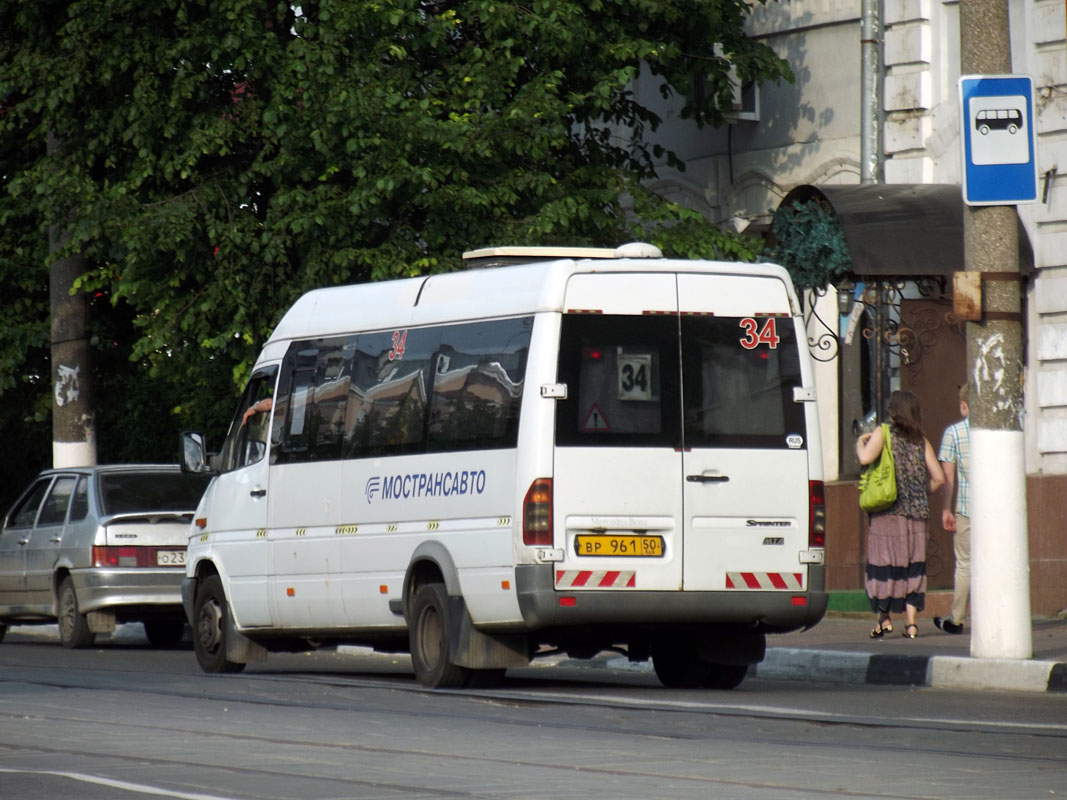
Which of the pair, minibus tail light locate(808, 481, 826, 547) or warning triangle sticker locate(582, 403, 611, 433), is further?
minibus tail light locate(808, 481, 826, 547)

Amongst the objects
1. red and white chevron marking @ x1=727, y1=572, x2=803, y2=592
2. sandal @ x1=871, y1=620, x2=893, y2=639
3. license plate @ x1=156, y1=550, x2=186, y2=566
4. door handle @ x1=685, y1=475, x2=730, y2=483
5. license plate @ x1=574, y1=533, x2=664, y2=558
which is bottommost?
sandal @ x1=871, y1=620, x2=893, y2=639

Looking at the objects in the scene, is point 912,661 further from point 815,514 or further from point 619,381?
point 619,381

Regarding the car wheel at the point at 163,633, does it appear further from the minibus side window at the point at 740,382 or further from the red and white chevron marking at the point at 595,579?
the minibus side window at the point at 740,382

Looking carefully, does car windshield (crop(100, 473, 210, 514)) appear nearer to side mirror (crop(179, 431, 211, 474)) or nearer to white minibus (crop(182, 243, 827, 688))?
side mirror (crop(179, 431, 211, 474))

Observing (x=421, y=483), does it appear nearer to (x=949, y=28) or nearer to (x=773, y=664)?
(x=773, y=664)

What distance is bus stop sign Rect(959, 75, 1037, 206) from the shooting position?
13.5 m

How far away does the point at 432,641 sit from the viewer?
1317cm

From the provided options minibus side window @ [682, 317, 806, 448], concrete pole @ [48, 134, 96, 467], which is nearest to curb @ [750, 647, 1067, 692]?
minibus side window @ [682, 317, 806, 448]

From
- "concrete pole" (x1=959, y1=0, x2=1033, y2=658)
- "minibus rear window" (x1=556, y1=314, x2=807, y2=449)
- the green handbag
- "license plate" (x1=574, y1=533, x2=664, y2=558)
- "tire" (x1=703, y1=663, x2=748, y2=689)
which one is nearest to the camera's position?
"license plate" (x1=574, y1=533, x2=664, y2=558)

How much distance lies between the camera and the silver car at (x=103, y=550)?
61.6 ft

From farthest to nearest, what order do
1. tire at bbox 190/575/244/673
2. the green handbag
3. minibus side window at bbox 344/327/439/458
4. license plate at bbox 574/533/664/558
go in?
the green handbag → tire at bbox 190/575/244/673 → minibus side window at bbox 344/327/439/458 → license plate at bbox 574/533/664/558

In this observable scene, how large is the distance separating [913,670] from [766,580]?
1.60 meters

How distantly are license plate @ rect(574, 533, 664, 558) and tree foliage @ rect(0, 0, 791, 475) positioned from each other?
7.17 metres

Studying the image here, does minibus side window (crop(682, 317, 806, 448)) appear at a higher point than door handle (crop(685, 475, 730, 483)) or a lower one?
higher
